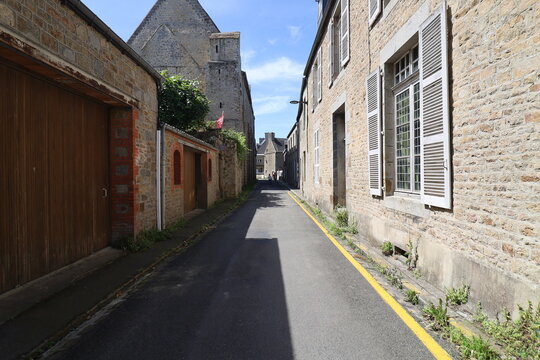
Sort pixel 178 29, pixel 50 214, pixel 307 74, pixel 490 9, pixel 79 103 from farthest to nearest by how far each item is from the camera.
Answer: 1. pixel 178 29
2. pixel 307 74
3. pixel 79 103
4. pixel 50 214
5. pixel 490 9

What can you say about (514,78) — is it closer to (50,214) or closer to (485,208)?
(485,208)

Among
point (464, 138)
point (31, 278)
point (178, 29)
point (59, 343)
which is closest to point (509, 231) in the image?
point (464, 138)

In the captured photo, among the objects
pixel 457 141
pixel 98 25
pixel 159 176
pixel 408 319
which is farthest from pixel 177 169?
pixel 408 319

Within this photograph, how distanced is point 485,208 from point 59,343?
4227 mm

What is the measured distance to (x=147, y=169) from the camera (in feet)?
23.1

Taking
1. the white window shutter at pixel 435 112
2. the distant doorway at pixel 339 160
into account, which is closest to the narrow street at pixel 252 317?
the white window shutter at pixel 435 112

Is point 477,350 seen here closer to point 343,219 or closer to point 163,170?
point 343,219

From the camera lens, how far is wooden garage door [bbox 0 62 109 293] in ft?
12.1

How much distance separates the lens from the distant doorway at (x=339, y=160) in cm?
1043

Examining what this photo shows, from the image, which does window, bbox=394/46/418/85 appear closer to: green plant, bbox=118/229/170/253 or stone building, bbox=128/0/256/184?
green plant, bbox=118/229/170/253

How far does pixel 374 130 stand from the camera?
6.28 meters

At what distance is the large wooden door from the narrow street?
19.8 ft

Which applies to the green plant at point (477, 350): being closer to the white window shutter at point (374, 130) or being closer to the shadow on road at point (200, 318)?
the shadow on road at point (200, 318)

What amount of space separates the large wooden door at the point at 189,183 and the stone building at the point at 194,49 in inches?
553
